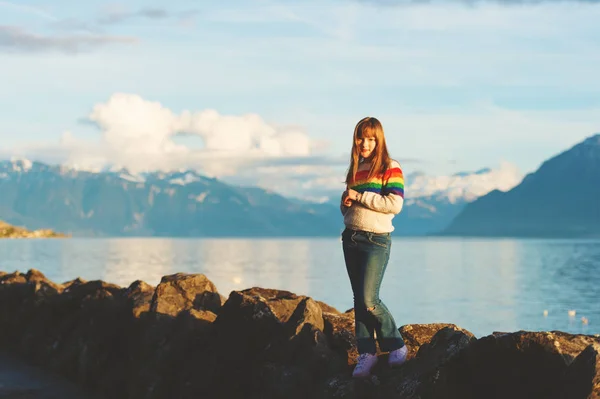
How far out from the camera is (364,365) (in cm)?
914

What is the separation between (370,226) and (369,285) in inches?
25.5

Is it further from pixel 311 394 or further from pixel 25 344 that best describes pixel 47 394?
pixel 311 394

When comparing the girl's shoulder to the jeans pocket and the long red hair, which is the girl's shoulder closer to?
the long red hair

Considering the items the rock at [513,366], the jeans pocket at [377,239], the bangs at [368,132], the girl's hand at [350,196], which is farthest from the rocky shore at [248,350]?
the bangs at [368,132]

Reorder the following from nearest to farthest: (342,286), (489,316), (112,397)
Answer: (112,397) < (489,316) < (342,286)

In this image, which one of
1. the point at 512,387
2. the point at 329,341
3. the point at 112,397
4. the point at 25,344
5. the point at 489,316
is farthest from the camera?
the point at 489,316

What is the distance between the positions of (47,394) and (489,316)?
38660 millimetres

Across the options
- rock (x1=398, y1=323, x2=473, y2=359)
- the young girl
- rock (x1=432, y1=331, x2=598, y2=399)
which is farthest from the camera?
rock (x1=398, y1=323, x2=473, y2=359)

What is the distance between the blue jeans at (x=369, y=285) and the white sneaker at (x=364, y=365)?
0.08 m

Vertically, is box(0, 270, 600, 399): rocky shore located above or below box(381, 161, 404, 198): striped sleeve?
below

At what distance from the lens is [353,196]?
29.4ft

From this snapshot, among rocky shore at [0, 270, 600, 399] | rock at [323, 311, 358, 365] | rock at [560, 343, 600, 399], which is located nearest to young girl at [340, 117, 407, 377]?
rocky shore at [0, 270, 600, 399]

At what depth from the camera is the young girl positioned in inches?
353

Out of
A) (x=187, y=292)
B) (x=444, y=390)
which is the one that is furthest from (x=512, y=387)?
(x=187, y=292)
